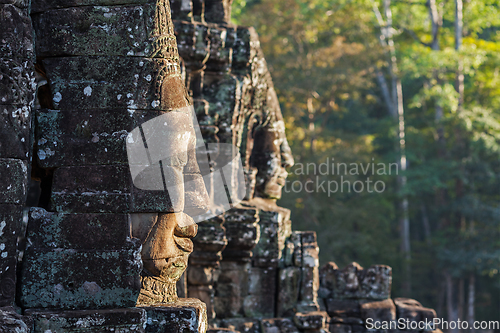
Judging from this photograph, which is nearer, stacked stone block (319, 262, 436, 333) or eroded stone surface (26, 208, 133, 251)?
eroded stone surface (26, 208, 133, 251)

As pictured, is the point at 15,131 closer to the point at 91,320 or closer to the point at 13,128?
the point at 13,128

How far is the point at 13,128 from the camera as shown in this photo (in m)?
3.06

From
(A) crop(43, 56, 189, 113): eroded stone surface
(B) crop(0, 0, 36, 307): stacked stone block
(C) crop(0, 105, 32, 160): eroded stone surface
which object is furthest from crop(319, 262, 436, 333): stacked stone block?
(C) crop(0, 105, 32, 160): eroded stone surface

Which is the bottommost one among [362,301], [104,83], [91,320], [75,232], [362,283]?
[362,301]

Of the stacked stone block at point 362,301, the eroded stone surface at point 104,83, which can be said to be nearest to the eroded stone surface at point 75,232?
the eroded stone surface at point 104,83

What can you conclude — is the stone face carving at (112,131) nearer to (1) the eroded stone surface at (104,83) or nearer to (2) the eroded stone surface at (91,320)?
(1) the eroded stone surface at (104,83)

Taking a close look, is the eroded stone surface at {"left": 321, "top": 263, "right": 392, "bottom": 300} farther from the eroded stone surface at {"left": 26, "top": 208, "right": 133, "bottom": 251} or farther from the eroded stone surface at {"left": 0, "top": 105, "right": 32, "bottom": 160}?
the eroded stone surface at {"left": 0, "top": 105, "right": 32, "bottom": 160}

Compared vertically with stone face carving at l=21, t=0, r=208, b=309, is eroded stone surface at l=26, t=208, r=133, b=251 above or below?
below

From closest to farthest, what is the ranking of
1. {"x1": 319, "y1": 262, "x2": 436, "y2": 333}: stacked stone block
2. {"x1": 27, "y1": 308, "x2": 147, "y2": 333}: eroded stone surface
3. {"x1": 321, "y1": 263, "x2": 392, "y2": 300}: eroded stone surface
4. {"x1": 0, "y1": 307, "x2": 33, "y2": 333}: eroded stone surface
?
{"x1": 0, "y1": 307, "x2": 33, "y2": 333}: eroded stone surface < {"x1": 27, "y1": 308, "x2": 147, "y2": 333}: eroded stone surface < {"x1": 319, "y1": 262, "x2": 436, "y2": 333}: stacked stone block < {"x1": 321, "y1": 263, "x2": 392, "y2": 300}: eroded stone surface

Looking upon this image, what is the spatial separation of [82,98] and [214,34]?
3048 millimetres

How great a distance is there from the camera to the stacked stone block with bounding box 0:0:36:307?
9.89 ft

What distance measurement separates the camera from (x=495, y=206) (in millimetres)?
15109

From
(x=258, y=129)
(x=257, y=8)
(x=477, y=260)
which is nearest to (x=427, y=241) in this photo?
(x=477, y=260)

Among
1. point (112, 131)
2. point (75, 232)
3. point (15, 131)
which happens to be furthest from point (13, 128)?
point (75, 232)
